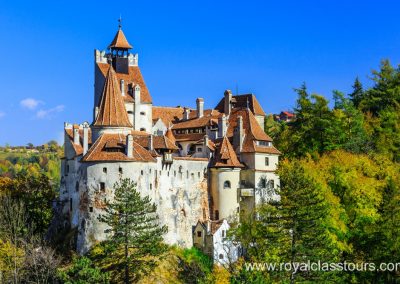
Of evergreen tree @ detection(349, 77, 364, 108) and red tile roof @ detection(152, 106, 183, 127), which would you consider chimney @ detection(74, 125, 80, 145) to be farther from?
evergreen tree @ detection(349, 77, 364, 108)

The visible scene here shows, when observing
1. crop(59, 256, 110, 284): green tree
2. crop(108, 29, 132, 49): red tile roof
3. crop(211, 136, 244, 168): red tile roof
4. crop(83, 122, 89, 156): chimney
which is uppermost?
crop(108, 29, 132, 49): red tile roof

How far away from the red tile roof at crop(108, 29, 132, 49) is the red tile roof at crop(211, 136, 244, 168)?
20432 millimetres

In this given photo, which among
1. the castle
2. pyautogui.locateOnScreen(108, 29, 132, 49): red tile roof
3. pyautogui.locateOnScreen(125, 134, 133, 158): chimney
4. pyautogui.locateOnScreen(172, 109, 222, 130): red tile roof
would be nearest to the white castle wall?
the castle

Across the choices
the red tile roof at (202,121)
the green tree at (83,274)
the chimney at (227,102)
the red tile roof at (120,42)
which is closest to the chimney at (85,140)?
the green tree at (83,274)

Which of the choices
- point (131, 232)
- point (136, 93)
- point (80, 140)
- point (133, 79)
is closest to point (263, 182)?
point (131, 232)

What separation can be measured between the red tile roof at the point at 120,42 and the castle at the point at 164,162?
4.86 ft

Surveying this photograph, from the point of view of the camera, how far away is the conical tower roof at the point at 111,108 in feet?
234

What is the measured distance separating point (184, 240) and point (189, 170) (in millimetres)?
7839

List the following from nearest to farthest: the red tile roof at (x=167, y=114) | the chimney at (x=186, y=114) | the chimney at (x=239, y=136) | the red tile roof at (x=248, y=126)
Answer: the chimney at (x=239, y=136)
the red tile roof at (x=248, y=126)
the chimney at (x=186, y=114)
the red tile roof at (x=167, y=114)

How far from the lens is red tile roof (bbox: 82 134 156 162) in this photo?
224 feet

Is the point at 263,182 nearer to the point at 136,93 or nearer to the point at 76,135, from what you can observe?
the point at 136,93

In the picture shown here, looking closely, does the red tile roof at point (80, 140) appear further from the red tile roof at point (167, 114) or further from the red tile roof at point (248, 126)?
the red tile roof at point (248, 126)

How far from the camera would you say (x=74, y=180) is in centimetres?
7281

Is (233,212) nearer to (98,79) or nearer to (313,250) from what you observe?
(313,250)
